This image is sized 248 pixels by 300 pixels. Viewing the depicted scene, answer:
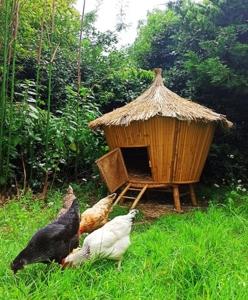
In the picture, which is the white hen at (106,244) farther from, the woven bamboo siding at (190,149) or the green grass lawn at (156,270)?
the woven bamboo siding at (190,149)

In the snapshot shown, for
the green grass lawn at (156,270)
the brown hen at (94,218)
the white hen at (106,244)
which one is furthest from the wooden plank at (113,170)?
the white hen at (106,244)

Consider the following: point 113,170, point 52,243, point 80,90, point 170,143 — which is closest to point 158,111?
point 170,143

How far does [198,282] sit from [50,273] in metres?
1.18

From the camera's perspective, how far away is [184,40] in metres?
8.30

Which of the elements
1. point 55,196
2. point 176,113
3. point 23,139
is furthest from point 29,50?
point 176,113

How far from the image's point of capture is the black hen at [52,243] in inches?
118

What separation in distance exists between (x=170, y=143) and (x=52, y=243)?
3.25 m

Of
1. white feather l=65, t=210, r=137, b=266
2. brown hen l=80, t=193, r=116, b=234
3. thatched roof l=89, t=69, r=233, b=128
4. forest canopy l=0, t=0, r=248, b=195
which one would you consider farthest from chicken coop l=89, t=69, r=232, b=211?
white feather l=65, t=210, r=137, b=266

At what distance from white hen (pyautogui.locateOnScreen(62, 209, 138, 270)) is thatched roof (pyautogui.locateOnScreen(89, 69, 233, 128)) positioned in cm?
251

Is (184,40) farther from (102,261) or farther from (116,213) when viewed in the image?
(102,261)

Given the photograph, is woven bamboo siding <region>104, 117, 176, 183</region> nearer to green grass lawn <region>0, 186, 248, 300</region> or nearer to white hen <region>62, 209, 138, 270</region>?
green grass lawn <region>0, 186, 248, 300</region>

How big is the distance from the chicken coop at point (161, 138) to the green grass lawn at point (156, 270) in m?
1.46

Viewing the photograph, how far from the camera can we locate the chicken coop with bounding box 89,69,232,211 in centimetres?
590

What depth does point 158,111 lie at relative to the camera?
5715 millimetres
